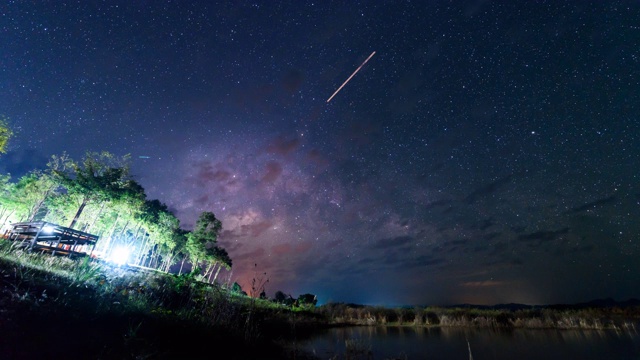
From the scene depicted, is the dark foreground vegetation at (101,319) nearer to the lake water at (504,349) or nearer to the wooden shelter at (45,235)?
the wooden shelter at (45,235)

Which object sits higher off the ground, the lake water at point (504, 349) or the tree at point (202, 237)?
the tree at point (202, 237)

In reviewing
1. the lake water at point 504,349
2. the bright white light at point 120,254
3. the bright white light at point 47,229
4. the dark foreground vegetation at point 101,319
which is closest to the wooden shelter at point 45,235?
the bright white light at point 47,229

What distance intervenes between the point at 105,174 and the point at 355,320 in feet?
140

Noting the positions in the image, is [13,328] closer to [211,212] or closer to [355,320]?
[355,320]

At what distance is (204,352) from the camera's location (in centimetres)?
1013

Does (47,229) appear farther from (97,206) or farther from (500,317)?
Answer: (500,317)

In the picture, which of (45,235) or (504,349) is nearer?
(45,235)

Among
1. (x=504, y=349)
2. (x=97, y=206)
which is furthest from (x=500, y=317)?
(x=97, y=206)

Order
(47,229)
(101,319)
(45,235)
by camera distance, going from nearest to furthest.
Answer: (101,319) → (47,229) → (45,235)

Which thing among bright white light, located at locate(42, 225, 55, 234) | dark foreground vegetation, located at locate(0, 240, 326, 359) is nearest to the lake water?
dark foreground vegetation, located at locate(0, 240, 326, 359)

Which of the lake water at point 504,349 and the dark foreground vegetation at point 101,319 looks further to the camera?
the lake water at point 504,349

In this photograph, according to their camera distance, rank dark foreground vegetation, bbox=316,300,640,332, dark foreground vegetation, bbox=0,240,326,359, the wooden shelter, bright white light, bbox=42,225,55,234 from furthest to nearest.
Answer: dark foreground vegetation, bbox=316,300,640,332
bright white light, bbox=42,225,55,234
the wooden shelter
dark foreground vegetation, bbox=0,240,326,359

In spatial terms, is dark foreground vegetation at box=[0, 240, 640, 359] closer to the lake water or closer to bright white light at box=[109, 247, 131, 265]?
the lake water

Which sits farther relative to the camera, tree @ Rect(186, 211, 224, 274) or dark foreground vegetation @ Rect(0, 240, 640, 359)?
tree @ Rect(186, 211, 224, 274)
